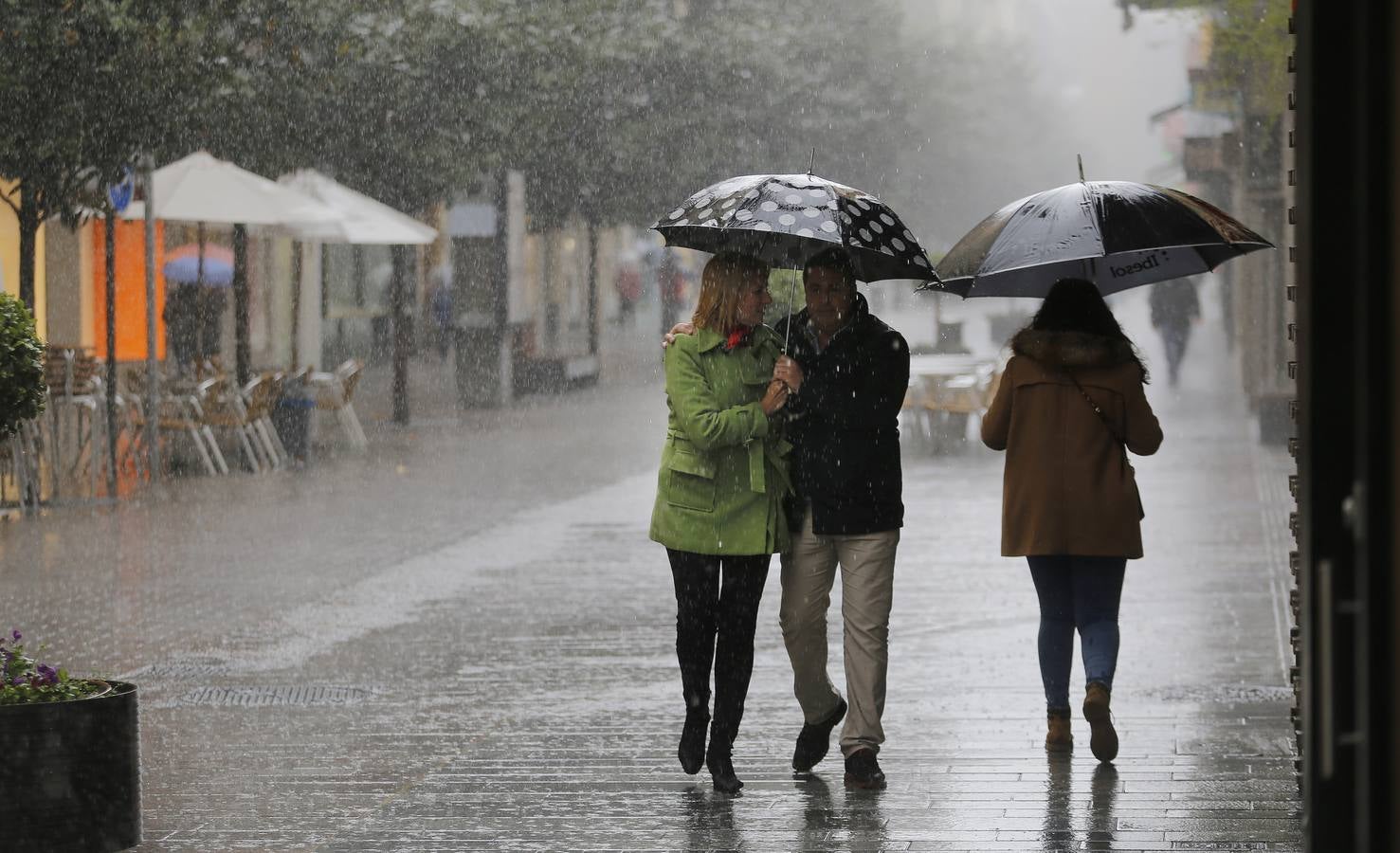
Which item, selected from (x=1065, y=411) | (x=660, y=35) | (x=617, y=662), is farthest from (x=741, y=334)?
(x=660, y=35)

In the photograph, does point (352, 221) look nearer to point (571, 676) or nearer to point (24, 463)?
point (24, 463)

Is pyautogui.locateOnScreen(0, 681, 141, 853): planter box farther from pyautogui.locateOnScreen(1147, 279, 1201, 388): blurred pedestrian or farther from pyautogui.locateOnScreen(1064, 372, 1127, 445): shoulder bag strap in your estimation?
pyautogui.locateOnScreen(1147, 279, 1201, 388): blurred pedestrian

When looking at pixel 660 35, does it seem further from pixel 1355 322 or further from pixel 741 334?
pixel 1355 322

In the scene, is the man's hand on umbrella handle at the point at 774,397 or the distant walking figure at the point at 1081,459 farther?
the distant walking figure at the point at 1081,459

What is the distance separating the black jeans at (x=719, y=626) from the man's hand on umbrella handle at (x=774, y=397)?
0.48 meters

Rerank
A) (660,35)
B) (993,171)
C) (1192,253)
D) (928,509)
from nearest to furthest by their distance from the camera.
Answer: (1192,253)
(928,509)
(660,35)
(993,171)

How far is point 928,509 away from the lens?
1588 centimetres

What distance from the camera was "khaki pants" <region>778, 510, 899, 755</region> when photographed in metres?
6.61

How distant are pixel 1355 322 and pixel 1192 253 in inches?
184

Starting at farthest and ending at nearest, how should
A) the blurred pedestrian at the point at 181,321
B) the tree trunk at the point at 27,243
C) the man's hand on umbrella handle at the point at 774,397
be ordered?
the blurred pedestrian at the point at 181,321
the tree trunk at the point at 27,243
the man's hand on umbrella handle at the point at 774,397

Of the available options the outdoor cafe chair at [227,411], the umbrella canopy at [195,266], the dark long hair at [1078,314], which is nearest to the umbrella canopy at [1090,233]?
the dark long hair at [1078,314]

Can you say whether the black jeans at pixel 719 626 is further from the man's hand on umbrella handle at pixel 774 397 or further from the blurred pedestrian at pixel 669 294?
the blurred pedestrian at pixel 669 294

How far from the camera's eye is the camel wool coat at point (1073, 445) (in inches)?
271

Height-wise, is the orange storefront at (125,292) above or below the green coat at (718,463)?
above
